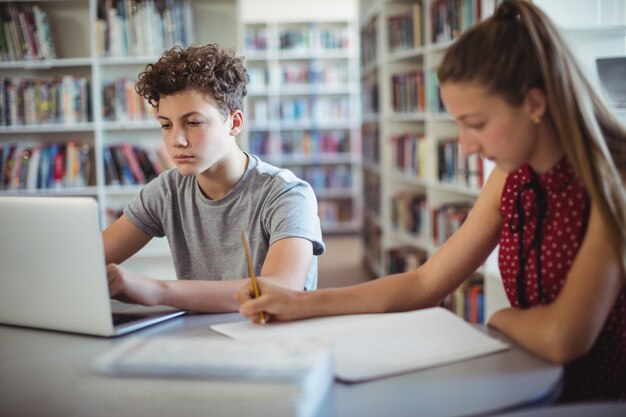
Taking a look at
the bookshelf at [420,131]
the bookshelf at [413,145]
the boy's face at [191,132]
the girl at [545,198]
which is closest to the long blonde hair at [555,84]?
the girl at [545,198]

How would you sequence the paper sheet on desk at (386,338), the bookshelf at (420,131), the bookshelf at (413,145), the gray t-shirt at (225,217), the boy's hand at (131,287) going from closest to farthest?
the paper sheet on desk at (386,338)
the boy's hand at (131,287)
the gray t-shirt at (225,217)
the bookshelf at (420,131)
the bookshelf at (413,145)

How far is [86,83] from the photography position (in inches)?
155

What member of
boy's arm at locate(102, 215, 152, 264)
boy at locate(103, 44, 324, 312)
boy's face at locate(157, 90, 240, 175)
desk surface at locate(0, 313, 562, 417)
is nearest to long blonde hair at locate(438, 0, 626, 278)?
desk surface at locate(0, 313, 562, 417)

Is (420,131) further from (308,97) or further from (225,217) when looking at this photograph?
(308,97)

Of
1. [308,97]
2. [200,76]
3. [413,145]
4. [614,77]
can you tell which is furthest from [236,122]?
[308,97]

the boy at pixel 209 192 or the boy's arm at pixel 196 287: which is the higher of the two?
the boy at pixel 209 192

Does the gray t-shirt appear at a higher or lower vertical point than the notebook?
lower

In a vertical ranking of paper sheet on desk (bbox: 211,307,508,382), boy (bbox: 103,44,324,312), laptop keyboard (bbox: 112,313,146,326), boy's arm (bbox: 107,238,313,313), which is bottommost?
laptop keyboard (bbox: 112,313,146,326)

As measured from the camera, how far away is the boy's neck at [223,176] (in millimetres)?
1631

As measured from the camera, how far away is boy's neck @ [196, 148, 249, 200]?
5.35ft

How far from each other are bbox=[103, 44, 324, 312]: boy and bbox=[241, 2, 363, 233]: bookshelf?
5.55 meters

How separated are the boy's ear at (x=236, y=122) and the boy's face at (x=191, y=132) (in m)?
0.10

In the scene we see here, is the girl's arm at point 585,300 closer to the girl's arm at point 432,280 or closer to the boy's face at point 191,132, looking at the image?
the girl's arm at point 432,280

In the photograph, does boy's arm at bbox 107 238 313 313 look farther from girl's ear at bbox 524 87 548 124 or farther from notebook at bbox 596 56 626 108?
notebook at bbox 596 56 626 108
